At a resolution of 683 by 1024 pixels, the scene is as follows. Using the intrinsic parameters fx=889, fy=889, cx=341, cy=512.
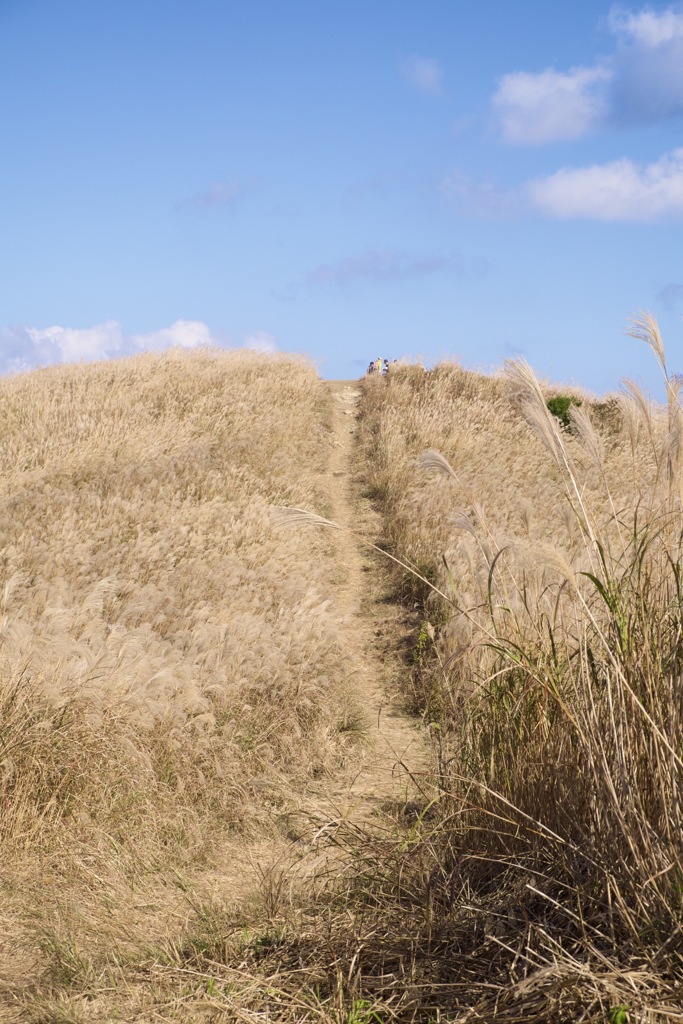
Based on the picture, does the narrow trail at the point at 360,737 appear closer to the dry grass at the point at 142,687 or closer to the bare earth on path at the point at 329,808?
the bare earth on path at the point at 329,808

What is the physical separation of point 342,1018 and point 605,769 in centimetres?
142

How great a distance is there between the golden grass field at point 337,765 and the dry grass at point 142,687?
0.02 metres

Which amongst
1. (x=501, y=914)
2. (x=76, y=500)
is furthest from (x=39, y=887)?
(x=76, y=500)

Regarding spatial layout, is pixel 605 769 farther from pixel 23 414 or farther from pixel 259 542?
pixel 23 414

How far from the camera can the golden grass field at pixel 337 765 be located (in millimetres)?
3463

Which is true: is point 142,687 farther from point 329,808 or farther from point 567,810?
point 567,810

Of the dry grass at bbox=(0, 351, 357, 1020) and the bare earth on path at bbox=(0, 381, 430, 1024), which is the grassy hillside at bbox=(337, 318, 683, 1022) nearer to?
the bare earth on path at bbox=(0, 381, 430, 1024)

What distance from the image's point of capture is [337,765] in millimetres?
7660

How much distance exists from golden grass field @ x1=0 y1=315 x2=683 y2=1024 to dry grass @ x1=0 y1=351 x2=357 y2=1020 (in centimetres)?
2

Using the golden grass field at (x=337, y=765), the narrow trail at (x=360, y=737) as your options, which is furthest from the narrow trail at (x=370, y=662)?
the golden grass field at (x=337, y=765)

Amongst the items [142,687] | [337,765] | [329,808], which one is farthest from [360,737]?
[142,687]

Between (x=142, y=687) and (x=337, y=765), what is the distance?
1989mm

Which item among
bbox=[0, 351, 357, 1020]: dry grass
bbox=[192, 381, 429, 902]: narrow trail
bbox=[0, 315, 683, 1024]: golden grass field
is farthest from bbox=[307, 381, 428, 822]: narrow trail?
bbox=[0, 351, 357, 1020]: dry grass

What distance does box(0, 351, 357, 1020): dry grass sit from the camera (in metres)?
5.25
